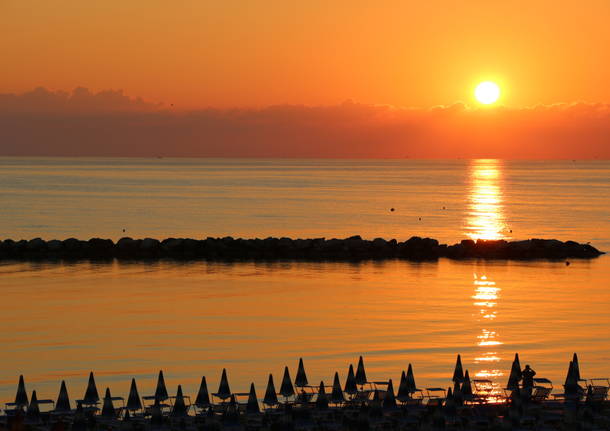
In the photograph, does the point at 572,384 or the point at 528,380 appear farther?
the point at 528,380

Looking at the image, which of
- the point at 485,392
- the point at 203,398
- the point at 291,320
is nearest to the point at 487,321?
the point at 291,320

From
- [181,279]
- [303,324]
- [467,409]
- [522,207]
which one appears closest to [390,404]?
[467,409]

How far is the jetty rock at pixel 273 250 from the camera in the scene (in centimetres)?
6881

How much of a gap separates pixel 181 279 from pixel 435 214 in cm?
7406

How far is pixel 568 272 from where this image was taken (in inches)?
2474

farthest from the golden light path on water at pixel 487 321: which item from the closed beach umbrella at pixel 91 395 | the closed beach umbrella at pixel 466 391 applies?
the closed beach umbrella at pixel 91 395

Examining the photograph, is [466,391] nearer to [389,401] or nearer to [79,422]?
[389,401]

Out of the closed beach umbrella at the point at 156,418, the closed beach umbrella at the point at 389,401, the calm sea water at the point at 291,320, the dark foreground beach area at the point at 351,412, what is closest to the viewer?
the dark foreground beach area at the point at 351,412

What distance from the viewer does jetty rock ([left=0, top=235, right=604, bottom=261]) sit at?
6881 centimetres

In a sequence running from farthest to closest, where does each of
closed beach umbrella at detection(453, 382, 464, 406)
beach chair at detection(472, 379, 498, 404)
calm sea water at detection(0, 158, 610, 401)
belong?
calm sea water at detection(0, 158, 610, 401), beach chair at detection(472, 379, 498, 404), closed beach umbrella at detection(453, 382, 464, 406)

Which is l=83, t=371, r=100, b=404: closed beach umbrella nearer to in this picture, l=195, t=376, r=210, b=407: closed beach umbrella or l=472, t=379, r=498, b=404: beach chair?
l=195, t=376, r=210, b=407: closed beach umbrella

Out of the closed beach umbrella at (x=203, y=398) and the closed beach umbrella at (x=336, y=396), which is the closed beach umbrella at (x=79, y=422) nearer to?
the closed beach umbrella at (x=203, y=398)

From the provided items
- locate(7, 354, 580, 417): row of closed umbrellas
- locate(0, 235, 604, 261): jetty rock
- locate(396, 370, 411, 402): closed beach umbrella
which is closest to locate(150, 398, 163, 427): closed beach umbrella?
locate(7, 354, 580, 417): row of closed umbrellas

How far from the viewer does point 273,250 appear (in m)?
70.8
